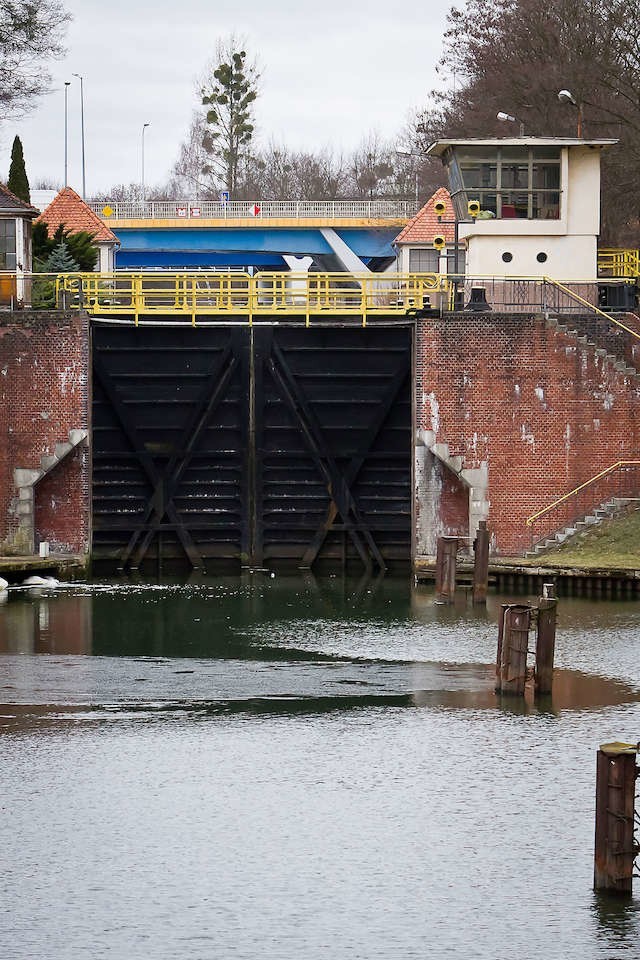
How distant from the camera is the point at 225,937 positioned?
1397 centimetres

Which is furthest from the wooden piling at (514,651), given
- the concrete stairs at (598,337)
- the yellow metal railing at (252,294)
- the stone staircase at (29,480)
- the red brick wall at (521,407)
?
the stone staircase at (29,480)

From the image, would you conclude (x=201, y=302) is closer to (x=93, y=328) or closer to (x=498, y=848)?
(x=93, y=328)

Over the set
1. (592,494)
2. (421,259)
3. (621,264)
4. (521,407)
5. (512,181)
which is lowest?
(592,494)

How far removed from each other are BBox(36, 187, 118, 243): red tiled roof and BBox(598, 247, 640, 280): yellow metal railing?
642 inches

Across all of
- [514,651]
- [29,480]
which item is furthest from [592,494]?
[514,651]

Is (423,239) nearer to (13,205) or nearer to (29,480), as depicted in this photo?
(13,205)

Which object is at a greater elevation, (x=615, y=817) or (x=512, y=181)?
(x=512, y=181)

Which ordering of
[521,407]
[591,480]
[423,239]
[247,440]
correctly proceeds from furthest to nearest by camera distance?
[423,239]
[247,440]
[521,407]
[591,480]

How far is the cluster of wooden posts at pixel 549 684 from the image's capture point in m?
14.2

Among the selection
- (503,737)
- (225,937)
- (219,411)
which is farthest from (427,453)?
(225,937)

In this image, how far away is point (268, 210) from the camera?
67000 millimetres

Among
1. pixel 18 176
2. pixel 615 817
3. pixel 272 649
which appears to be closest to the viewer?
pixel 615 817

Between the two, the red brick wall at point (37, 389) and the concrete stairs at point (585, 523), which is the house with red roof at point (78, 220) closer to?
the red brick wall at point (37, 389)

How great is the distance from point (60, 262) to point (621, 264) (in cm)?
1361
